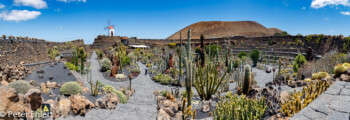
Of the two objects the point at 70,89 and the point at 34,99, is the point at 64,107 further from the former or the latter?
the point at 70,89

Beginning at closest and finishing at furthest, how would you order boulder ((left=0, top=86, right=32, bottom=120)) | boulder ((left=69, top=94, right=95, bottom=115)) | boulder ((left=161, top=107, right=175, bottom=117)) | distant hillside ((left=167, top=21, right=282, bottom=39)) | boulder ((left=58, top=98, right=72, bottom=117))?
boulder ((left=0, top=86, right=32, bottom=120)), boulder ((left=58, top=98, right=72, bottom=117)), boulder ((left=69, top=94, right=95, bottom=115)), boulder ((left=161, top=107, right=175, bottom=117)), distant hillside ((left=167, top=21, right=282, bottom=39))

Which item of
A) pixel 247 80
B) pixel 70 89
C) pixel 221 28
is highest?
pixel 221 28

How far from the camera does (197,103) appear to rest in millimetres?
7047

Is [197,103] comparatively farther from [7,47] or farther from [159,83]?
[7,47]

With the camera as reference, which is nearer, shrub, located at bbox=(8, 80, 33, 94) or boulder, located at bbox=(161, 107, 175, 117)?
boulder, located at bbox=(161, 107, 175, 117)

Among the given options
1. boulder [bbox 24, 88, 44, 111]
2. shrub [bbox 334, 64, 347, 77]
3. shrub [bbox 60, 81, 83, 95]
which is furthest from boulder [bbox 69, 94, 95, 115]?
shrub [bbox 334, 64, 347, 77]

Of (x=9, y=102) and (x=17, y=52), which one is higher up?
(x=17, y=52)

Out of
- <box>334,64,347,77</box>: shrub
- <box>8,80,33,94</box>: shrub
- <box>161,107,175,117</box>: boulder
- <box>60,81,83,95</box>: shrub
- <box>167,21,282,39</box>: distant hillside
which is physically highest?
<box>167,21,282,39</box>: distant hillside

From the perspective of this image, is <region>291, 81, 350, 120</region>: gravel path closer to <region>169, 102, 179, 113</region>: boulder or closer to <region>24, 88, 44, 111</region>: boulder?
<region>169, 102, 179, 113</region>: boulder

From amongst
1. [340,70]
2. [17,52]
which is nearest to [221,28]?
[17,52]

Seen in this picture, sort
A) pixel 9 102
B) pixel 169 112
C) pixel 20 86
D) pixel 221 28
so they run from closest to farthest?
pixel 9 102, pixel 169 112, pixel 20 86, pixel 221 28

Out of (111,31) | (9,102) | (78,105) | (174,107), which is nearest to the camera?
(9,102)

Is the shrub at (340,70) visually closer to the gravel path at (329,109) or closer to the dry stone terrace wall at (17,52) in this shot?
the gravel path at (329,109)

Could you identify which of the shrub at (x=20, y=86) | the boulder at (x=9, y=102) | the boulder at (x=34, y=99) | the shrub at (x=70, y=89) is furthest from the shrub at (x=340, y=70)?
the shrub at (x=20, y=86)
